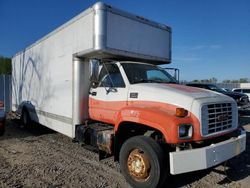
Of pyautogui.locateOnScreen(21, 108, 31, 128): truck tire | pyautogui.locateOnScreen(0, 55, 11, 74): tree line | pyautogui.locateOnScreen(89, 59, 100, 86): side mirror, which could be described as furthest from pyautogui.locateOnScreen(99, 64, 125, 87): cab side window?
pyautogui.locateOnScreen(0, 55, 11, 74): tree line

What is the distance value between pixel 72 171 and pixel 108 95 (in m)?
1.75

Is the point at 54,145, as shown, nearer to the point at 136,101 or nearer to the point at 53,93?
the point at 53,93

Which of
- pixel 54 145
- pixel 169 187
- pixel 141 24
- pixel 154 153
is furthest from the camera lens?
pixel 54 145

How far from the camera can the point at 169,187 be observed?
4.60 meters

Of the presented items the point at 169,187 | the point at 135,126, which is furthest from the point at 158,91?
the point at 169,187

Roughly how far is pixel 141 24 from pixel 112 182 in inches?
149

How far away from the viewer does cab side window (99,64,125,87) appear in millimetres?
5634

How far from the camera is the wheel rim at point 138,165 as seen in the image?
4301 millimetres

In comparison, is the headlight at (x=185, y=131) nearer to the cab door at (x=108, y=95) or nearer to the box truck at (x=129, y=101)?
the box truck at (x=129, y=101)

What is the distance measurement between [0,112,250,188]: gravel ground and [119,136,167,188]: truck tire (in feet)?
1.04

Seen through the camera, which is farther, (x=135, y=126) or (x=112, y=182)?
(x=135, y=126)

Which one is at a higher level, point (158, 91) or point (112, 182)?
point (158, 91)

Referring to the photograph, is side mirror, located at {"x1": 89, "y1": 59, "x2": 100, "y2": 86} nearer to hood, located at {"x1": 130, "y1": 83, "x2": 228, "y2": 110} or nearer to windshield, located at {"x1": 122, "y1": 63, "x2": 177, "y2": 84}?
windshield, located at {"x1": 122, "y1": 63, "x2": 177, "y2": 84}

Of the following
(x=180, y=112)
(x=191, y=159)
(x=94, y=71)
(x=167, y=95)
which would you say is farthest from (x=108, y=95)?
(x=191, y=159)
